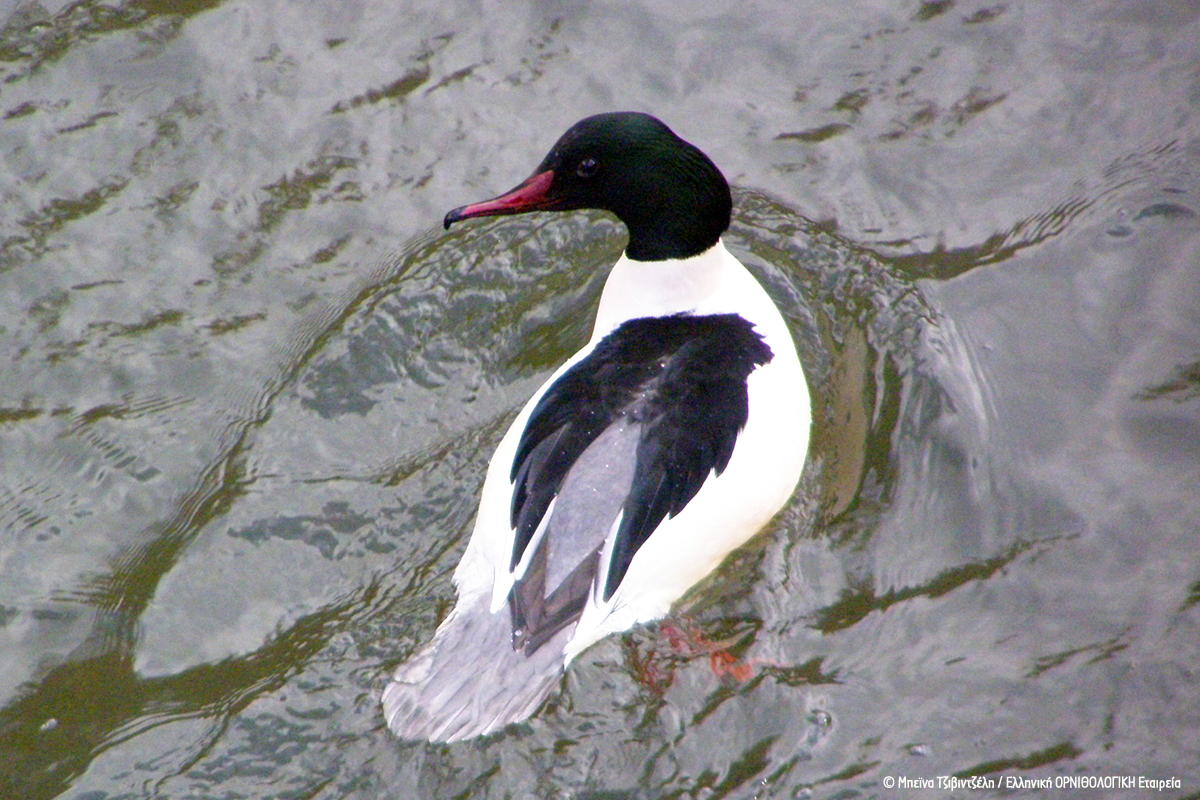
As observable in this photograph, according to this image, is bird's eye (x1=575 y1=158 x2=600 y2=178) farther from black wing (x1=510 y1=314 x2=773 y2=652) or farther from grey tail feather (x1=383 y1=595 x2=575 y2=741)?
grey tail feather (x1=383 y1=595 x2=575 y2=741)

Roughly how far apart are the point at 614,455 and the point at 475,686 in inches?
30.3

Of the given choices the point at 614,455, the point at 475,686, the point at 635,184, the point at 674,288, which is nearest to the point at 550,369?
the point at 674,288

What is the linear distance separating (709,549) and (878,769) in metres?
0.81

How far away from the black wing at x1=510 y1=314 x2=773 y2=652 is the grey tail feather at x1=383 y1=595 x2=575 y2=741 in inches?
3.3

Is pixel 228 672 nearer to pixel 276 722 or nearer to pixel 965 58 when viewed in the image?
pixel 276 722

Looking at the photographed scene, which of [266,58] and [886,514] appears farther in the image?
[266,58]

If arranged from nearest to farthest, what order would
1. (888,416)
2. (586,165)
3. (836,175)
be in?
1. (586,165)
2. (888,416)
3. (836,175)

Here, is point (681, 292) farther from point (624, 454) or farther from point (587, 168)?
point (624, 454)

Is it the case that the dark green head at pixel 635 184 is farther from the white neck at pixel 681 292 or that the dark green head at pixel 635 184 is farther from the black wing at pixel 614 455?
the black wing at pixel 614 455

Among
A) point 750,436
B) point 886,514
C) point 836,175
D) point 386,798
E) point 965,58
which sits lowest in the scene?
point 386,798

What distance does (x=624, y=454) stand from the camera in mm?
3611

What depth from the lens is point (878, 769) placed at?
11.5 feet

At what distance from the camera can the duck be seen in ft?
11.5

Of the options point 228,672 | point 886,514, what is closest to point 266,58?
point 228,672
